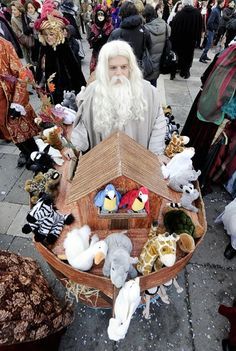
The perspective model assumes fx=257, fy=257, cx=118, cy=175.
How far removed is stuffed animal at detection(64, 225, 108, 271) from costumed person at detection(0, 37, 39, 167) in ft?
6.59

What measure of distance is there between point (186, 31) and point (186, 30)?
0.02 m

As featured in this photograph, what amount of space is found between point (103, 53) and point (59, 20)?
193 centimetres

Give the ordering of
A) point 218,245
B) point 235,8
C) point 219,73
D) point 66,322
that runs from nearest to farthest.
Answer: point 66,322
point 219,73
point 218,245
point 235,8

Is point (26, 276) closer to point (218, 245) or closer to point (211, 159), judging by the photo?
point (218, 245)

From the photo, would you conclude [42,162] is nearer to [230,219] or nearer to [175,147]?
[175,147]

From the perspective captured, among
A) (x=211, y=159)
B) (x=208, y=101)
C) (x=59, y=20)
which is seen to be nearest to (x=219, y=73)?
(x=208, y=101)

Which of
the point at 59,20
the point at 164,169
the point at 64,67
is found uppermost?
the point at 59,20

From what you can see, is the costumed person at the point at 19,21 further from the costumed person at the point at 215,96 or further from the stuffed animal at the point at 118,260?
the stuffed animal at the point at 118,260

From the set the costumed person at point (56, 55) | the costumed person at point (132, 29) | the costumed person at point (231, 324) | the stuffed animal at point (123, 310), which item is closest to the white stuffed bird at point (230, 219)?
the costumed person at point (231, 324)

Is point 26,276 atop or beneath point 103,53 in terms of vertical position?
beneath

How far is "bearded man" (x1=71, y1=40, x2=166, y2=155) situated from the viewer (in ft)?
6.33

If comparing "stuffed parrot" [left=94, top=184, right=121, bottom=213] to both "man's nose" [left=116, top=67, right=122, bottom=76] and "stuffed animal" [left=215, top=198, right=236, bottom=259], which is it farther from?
"stuffed animal" [left=215, top=198, right=236, bottom=259]

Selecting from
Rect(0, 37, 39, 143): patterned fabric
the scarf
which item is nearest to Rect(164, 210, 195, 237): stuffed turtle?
the scarf

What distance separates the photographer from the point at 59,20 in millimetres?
3344
